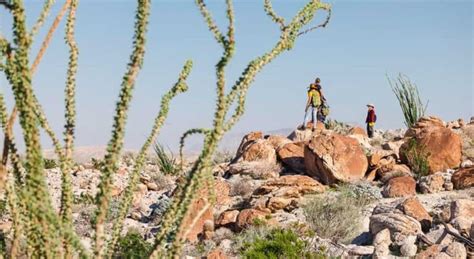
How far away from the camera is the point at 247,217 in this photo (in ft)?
41.8

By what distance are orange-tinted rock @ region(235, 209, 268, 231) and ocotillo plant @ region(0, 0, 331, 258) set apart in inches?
366

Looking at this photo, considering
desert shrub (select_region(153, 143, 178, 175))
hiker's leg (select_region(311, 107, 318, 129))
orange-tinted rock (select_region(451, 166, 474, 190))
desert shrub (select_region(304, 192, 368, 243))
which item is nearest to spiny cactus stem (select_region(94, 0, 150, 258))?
desert shrub (select_region(304, 192, 368, 243))

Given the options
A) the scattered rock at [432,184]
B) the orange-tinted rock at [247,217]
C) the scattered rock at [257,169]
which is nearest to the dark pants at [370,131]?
the scattered rock at [257,169]

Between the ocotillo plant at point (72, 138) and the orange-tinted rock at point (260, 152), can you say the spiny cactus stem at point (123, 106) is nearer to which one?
the ocotillo plant at point (72, 138)

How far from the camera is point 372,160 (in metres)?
17.1

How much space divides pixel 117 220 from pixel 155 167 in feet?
72.1

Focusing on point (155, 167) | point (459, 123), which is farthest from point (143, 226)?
point (459, 123)

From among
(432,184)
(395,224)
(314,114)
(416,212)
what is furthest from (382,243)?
(314,114)

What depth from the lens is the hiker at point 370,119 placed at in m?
24.9

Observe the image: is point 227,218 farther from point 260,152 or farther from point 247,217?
point 260,152

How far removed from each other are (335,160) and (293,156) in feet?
7.23

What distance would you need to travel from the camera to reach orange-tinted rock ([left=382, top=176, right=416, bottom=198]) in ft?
47.5

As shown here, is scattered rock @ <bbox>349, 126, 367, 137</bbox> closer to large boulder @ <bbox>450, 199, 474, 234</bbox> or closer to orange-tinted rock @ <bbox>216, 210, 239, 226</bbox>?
orange-tinted rock @ <bbox>216, 210, 239, 226</bbox>

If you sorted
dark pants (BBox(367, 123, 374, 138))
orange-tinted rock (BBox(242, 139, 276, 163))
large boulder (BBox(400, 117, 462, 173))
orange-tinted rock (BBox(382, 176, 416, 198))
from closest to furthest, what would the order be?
orange-tinted rock (BBox(382, 176, 416, 198)) → large boulder (BBox(400, 117, 462, 173)) → orange-tinted rock (BBox(242, 139, 276, 163)) → dark pants (BBox(367, 123, 374, 138))
